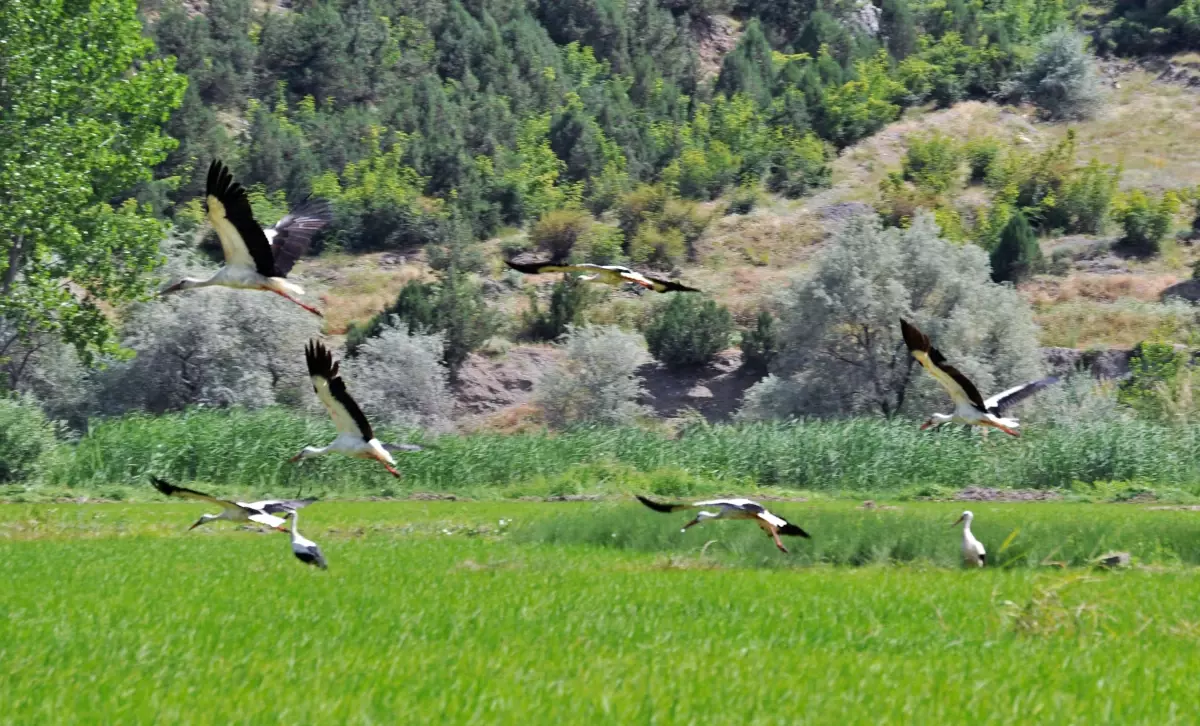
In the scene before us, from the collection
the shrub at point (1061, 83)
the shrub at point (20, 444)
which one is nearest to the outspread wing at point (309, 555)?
the shrub at point (20, 444)

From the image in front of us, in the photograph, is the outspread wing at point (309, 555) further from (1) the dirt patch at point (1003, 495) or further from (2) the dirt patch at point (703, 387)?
(2) the dirt patch at point (703, 387)

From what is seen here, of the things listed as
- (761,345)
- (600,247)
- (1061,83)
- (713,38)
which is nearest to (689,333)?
(761,345)

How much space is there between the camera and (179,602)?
13.7 m

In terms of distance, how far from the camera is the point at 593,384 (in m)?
52.5

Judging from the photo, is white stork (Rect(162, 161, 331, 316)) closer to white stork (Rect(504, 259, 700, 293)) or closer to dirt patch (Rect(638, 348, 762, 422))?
white stork (Rect(504, 259, 700, 293))

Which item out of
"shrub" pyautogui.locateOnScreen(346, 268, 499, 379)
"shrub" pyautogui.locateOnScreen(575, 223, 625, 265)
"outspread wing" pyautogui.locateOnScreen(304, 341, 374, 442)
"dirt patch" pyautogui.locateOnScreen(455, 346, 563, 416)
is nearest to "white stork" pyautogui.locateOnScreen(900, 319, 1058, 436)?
"outspread wing" pyautogui.locateOnScreen(304, 341, 374, 442)

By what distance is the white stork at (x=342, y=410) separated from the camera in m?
15.3

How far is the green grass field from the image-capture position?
916cm

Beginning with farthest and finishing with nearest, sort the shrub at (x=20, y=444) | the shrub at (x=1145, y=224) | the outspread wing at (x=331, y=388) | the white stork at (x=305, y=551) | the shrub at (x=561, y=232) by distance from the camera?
the shrub at (x=561, y=232), the shrub at (x=1145, y=224), the shrub at (x=20, y=444), the white stork at (x=305, y=551), the outspread wing at (x=331, y=388)

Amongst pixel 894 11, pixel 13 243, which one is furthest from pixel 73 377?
pixel 894 11

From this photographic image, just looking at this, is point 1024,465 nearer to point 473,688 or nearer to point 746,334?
point 746,334

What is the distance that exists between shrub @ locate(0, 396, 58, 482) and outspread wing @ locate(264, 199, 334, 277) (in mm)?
18906

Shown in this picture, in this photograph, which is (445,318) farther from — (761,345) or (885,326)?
(885,326)

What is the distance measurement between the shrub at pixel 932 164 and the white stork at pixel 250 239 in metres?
62.6
